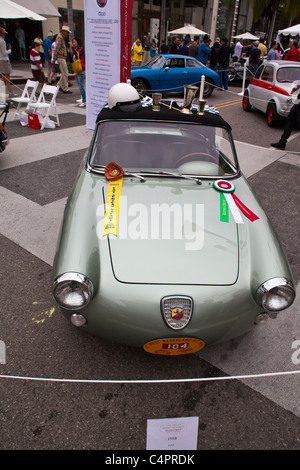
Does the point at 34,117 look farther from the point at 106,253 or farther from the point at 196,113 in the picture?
the point at 106,253

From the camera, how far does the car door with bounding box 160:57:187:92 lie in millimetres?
11289

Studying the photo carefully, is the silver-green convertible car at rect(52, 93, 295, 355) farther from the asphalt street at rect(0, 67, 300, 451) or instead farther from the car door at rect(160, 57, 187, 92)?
the car door at rect(160, 57, 187, 92)

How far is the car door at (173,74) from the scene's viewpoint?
1129 cm

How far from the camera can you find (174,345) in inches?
86.5

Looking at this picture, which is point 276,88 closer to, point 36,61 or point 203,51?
point 203,51

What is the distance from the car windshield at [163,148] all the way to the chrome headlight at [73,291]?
1.36 m

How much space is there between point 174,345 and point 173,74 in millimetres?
11053

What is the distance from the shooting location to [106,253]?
2.41 meters

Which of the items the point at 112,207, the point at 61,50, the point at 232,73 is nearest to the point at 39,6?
the point at 61,50

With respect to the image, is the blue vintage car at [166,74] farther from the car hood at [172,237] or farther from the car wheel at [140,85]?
the car hood at [172,237]

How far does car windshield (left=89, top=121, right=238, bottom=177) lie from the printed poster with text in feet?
14.1

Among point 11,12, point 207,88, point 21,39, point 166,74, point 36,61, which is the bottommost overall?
point 207,88

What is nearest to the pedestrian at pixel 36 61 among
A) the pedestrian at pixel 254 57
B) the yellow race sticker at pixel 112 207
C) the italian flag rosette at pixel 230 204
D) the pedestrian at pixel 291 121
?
the pedestrian at pixel 291 121
